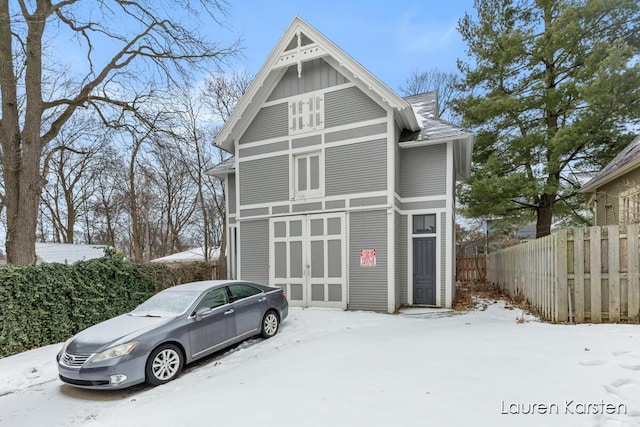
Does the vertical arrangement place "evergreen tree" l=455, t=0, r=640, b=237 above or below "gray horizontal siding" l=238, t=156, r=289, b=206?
above

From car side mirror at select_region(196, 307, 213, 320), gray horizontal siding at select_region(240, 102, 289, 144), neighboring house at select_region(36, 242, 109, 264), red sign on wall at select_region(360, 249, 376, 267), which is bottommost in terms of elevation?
car side mirror at select_region(196, 307, 213, 320)

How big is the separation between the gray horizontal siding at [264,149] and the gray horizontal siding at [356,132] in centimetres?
157

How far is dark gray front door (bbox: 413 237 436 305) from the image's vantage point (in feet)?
34.4

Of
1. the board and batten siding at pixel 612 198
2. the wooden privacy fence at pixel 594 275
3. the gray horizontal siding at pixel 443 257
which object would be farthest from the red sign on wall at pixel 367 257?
the board and batten siding at pixel 612 198

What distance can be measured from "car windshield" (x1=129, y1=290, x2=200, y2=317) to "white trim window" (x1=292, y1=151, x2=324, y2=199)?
5.38 meters

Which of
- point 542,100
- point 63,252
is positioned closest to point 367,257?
point 542,100

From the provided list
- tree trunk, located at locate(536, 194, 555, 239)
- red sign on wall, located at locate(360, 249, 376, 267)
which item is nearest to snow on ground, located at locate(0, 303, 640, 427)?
red sign on wall, located at locate(360, 249, 376, 267)

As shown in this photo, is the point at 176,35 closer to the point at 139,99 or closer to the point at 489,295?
the point at 139,99

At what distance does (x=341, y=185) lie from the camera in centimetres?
1043

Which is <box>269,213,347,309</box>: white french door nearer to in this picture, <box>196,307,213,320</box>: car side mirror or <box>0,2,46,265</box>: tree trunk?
<box>196,307,213,320</box>: car side mirror

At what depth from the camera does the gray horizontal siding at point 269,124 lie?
37.4ft

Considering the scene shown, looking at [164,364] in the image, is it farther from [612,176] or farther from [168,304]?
[612,176]

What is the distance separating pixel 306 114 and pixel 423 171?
4277mm

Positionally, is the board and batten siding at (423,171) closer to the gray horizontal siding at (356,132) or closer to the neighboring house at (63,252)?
the gray horizontal siding at (356,132)
